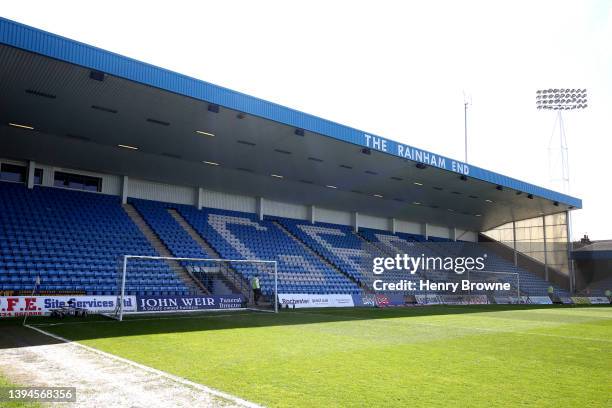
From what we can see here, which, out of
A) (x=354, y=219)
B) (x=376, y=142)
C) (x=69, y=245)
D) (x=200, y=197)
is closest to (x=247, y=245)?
(x=200, y=197)

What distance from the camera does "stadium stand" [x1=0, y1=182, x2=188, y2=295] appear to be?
62.5 feet

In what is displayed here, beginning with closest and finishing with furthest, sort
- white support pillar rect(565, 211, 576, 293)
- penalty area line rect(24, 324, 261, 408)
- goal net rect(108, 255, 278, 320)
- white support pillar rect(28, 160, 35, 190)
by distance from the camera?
penalty area line rect(24, 324, 261, 408) < goal net rect(108, 255, 278, 320) < white support pillar rect(28, 160, 35, 190) < white support pillar rect(565, 211, 576, 293)

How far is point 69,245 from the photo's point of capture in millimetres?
21531

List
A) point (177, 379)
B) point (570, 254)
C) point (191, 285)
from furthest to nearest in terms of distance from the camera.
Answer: point (570, 254), point (191, 285), point (177, 379)

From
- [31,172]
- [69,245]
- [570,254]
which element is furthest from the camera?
[570,254]

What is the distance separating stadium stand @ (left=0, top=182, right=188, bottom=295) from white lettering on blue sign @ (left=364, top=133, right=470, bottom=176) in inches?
480

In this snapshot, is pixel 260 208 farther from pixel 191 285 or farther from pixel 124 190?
pixel 191 285

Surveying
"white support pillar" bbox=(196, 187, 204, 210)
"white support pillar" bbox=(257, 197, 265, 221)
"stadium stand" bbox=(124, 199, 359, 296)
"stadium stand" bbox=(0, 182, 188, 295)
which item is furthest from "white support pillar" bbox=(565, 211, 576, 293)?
"stadium stand" bbox=(0, 182, 188, 295)

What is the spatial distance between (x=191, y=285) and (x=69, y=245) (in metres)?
5.88

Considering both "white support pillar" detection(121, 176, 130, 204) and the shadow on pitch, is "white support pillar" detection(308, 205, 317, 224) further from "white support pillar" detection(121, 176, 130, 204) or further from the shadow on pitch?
the shadow on pitch

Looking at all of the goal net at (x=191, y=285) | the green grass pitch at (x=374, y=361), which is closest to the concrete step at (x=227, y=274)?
the goal net at (x=191, y=285)

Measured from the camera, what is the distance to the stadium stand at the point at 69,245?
19062mm

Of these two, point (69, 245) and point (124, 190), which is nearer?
point (69, 245)

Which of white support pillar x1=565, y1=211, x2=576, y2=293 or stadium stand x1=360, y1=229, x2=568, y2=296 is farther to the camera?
white support pillar x1=565, y1=211, x2=576, y2=293
